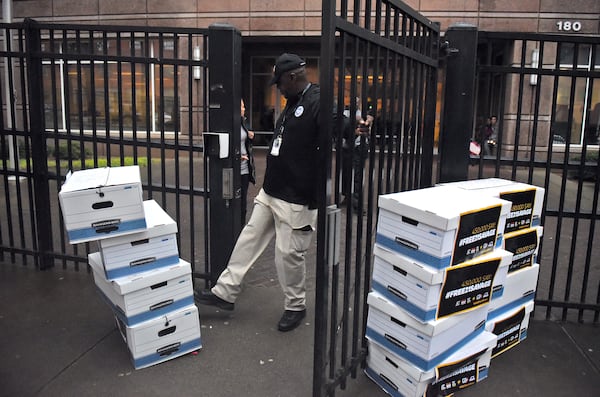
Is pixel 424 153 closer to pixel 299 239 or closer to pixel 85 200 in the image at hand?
pixel 299 239

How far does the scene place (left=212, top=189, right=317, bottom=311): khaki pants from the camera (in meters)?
3.85

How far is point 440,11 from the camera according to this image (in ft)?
A: 45.9

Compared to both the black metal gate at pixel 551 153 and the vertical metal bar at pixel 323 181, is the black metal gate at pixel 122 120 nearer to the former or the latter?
the black metal gate at pixel 551 153

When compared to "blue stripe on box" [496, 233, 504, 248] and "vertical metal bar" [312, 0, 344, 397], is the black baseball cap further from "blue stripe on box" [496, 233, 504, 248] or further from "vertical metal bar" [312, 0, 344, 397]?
"blue stripe on box" [496, 233, 504, 248]

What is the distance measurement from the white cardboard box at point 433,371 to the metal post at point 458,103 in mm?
1361

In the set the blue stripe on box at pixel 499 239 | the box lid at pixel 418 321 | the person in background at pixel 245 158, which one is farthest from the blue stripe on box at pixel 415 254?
the person in background at pixel 245 158

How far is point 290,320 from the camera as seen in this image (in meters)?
4.02

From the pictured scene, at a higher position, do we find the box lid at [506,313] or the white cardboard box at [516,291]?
the white cardboard box at [516,291]

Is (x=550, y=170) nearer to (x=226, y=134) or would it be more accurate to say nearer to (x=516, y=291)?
(x=516, y=291)

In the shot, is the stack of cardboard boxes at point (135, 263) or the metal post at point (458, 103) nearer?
the stack of cardboard boxes at point (135, 263)

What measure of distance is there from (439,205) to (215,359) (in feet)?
6.15

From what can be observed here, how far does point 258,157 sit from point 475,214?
45.3 ft

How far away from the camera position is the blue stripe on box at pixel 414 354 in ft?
9.65

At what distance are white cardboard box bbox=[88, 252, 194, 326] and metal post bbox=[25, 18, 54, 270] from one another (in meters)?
1.90
